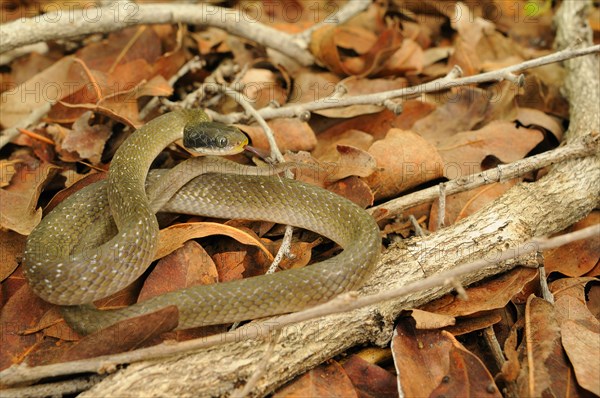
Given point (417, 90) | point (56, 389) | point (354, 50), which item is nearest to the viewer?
point (56, 389)

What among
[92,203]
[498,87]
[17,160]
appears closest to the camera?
[92,203]

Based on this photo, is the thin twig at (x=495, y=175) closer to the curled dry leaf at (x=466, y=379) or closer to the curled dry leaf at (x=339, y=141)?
the curled dry leaf at (x=339, y=141)

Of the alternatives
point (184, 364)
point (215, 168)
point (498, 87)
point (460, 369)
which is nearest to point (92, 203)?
point (215, 168)

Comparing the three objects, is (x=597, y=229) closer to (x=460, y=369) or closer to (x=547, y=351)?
(x=547, y=351)

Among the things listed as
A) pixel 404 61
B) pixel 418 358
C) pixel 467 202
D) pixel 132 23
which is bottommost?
pixel 418 358

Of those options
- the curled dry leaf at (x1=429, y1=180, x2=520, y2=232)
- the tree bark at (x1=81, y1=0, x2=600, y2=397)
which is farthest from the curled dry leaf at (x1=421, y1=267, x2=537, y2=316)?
Answer: the curled dry leaf at (x1=429, y1=180, x2=520, y2=232)

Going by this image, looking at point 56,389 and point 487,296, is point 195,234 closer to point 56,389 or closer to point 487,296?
point 56,389

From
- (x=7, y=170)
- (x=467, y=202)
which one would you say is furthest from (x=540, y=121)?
(x=7, y=170)

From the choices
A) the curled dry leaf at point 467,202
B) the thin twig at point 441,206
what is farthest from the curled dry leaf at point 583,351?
the curled dry leaf at point 467,202
